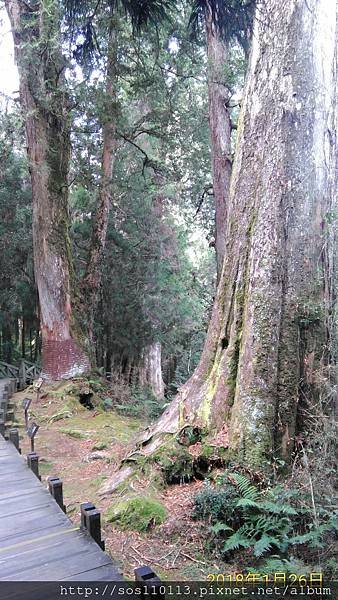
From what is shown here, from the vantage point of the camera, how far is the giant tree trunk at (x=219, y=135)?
866cm

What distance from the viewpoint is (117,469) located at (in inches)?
207

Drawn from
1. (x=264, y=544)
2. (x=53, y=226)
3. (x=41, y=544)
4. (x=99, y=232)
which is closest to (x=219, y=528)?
(x=264, y=544)

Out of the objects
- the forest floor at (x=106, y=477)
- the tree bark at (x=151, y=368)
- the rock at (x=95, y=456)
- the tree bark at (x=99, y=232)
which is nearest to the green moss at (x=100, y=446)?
the forest floor at (x=106, y=477)

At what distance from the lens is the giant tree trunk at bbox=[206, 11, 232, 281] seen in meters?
8.66

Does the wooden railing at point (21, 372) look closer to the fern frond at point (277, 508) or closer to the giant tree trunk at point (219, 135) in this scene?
the giant tree trunk at point (219, 135)

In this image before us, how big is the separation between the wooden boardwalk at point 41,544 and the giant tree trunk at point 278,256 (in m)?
1.27

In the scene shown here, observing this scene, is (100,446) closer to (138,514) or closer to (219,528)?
(138,514)

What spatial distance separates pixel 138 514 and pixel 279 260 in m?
2.79

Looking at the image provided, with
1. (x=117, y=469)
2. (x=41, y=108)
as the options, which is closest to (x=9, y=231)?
(x=41, y=108)

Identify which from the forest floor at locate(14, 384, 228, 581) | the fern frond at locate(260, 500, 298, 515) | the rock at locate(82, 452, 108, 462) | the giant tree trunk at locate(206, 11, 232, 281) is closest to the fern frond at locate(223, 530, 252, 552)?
the forest floor at locate(14, 384, 228, 581)

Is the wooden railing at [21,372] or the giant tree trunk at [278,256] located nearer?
the giant tree trunk at [278,256]

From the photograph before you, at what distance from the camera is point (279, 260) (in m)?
4.76

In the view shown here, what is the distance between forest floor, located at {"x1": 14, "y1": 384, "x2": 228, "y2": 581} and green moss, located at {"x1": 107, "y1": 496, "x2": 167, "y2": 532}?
0.17ft

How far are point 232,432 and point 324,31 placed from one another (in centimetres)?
435
